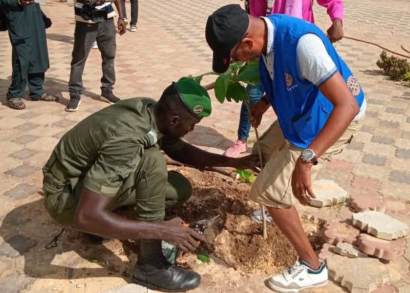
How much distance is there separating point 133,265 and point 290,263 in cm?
93

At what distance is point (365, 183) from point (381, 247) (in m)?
1.09

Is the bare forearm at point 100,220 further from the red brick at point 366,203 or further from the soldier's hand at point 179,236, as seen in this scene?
the red brick at point 366,203

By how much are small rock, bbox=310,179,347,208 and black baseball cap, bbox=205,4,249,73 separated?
1.58 m

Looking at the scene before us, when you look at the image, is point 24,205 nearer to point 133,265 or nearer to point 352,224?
point 133,265

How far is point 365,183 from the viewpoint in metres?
3.87

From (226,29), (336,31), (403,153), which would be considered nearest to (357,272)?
(226,29)

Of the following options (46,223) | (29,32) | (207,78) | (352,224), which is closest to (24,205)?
(46,223)

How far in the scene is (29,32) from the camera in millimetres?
5301

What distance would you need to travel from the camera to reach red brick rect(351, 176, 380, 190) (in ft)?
12.5

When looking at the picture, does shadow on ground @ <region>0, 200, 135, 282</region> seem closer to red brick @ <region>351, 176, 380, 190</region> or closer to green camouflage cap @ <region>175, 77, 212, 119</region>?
green camouflage cap @ <region>175, 77, 212, 119</region>

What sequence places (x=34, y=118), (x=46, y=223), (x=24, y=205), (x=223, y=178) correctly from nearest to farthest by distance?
(x=46, y=223), (x=24, y=205), (x=223, y=178), (x=34, y=118)

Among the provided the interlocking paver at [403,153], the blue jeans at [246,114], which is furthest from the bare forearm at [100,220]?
the interlocking paver at [403,153]

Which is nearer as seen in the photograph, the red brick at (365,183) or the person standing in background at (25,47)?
the red brick at (365,183)

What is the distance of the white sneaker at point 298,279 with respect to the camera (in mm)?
2604
